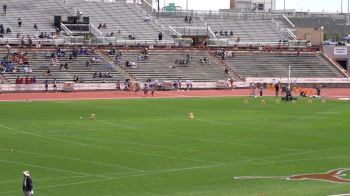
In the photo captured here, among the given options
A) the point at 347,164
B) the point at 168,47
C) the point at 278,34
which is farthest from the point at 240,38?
the point at 347,164

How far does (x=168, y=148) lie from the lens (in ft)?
149

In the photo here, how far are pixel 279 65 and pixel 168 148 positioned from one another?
63.8 m

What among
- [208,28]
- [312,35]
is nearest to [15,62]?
[208,28]

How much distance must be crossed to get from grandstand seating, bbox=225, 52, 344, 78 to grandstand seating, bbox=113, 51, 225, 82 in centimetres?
348

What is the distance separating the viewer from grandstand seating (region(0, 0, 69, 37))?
10212cm

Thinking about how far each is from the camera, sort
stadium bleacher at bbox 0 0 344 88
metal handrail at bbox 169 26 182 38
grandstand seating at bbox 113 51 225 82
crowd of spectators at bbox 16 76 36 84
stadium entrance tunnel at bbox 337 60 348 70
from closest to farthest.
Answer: crowd of spectators at bbox 16 76 36 84, stadium bleacher at bbox 0 0 344 88, grandstand seating at bbox 113 51 225 82, metal handrail at bbox 169 26 182 38, stadium entrance tunnel at bbox 337 60 348 70

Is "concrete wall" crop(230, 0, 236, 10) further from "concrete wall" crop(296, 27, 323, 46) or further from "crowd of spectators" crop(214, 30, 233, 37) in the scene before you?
"crowd of spectators" crop(214, 30, 233, 37)

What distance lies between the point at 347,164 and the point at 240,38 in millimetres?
78969

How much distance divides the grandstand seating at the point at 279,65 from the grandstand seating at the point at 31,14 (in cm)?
2195

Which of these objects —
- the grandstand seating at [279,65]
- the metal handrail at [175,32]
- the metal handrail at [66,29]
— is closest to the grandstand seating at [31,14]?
the metal handrail at [66,29]

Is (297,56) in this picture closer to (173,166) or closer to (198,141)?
(198,141)

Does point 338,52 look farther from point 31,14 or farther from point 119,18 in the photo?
point 31,14

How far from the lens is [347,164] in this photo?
4088 centimetres

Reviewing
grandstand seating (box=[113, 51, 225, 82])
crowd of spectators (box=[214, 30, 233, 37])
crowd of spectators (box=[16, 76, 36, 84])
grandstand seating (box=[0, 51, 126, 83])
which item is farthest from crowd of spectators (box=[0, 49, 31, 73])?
crowd of spectators (box=[214, 30, 233, 37])
